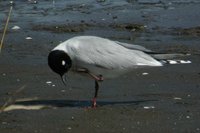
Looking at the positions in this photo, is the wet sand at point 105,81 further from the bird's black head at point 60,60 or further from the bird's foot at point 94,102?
the bird's black head at point 60,60

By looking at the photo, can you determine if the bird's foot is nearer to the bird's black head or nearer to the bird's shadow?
the bird's shadow

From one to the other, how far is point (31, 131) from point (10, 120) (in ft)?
1.45

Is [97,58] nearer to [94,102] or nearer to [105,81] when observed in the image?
[94,102]

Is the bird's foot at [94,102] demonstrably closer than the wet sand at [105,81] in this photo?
No

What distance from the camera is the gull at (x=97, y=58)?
779 cm

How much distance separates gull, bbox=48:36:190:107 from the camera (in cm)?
779

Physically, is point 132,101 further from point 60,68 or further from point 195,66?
point 195,66

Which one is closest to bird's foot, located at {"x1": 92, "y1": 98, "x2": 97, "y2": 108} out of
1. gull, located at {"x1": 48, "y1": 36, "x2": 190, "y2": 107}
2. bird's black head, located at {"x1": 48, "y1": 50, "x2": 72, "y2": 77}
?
gull, located at {"x1": 48, "y1": 36, "x2": 190, "y2": 107}

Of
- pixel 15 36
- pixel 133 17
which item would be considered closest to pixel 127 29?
pixel 133 17

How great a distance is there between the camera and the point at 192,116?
7.10 meters

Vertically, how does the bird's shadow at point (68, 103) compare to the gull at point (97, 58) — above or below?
below

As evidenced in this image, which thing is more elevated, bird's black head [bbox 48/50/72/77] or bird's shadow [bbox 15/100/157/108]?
bird's black head [bbox 48/50/72/77]

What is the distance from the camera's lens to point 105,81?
29.3ft

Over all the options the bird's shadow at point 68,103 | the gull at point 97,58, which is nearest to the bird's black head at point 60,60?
the gull at point 97,58
